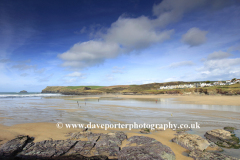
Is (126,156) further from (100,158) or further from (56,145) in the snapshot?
(56,145)

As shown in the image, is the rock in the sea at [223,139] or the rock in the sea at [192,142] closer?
the rock in the sea at [192,142]

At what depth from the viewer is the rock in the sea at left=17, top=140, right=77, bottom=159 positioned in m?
6.26

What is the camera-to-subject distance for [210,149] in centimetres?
690

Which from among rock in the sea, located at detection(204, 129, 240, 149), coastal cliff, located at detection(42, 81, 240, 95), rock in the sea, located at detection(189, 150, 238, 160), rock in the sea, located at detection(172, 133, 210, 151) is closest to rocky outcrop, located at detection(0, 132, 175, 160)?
rock in the sea, located at detection(189, 150, 238, 160)

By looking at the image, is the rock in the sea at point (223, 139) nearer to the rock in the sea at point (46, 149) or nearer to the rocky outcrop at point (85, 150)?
the rocky outcrop at point (85, 150)

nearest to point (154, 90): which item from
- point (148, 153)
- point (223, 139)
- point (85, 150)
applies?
point (223, 139)

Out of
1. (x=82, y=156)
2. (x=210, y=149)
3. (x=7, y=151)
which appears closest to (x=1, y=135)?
(x=7, y=151)

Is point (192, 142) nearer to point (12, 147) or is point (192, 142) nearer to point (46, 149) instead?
point (46, 149)

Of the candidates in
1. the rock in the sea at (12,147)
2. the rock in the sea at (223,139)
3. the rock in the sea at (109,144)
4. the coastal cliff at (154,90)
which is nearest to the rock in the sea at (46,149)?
the rock in the sea at (12,147)

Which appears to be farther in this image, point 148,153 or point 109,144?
point 109,144

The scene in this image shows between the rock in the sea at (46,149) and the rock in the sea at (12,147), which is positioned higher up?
the rock in the sea at (12,147)

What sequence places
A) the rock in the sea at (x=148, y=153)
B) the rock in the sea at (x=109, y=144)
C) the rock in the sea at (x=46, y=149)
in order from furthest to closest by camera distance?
the rock in the sea at (x=109, y=144) → the rock in the sea at (x=46, y=149) → the rock in the sea at (x=148, y=153)

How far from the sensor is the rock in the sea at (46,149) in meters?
6.26

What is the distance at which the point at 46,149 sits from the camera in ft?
22.2
